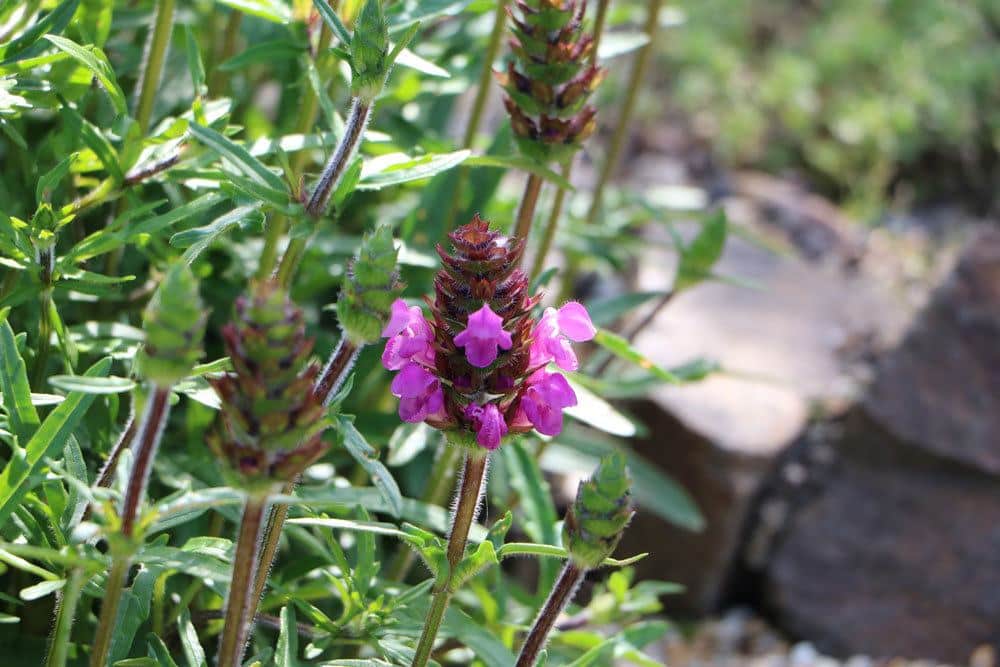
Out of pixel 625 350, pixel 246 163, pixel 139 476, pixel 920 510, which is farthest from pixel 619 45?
pixel 920 510

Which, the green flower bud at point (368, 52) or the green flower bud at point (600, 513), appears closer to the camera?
the green flower bud at point (600, 513)

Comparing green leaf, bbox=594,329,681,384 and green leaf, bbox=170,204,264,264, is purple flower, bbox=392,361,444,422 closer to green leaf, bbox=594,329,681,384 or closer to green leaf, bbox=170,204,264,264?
green leaf, bbox=170,204,264,264

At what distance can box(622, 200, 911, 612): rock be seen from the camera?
3.53 meters

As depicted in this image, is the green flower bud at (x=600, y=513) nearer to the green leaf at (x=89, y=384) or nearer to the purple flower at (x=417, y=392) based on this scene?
the purple flower at (x=417, y=392)

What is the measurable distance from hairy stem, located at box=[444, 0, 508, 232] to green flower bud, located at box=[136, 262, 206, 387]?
40.9 inches

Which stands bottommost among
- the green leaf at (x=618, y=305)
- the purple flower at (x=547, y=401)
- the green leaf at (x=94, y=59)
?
the purple flower at (x=547, y=401)

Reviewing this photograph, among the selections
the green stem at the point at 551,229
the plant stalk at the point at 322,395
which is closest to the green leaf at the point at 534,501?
the green stem at the point at 551,229

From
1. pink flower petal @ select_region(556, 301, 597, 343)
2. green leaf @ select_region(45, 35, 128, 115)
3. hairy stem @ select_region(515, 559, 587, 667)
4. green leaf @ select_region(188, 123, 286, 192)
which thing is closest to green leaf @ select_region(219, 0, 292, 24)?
green leaf @ select_region(45, 35, 128, 115)

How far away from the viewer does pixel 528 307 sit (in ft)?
4.66

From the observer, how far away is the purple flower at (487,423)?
136cm

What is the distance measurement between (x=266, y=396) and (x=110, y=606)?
37 centimetres

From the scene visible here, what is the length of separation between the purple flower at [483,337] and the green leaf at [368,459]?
0.18 meters

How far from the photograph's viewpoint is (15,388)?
4.96ft

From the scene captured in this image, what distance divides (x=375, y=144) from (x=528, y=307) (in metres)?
0.88
